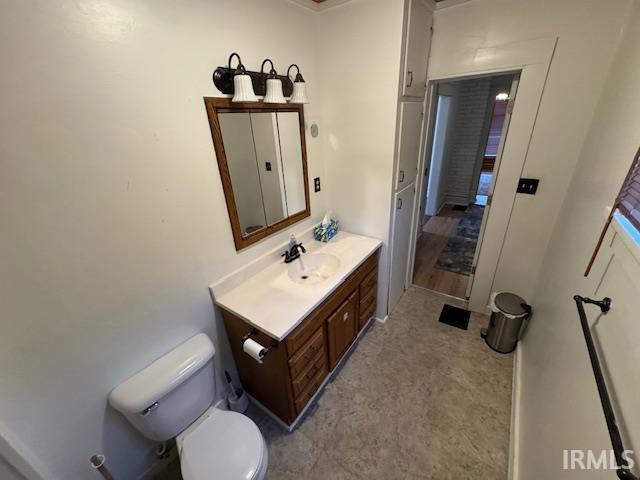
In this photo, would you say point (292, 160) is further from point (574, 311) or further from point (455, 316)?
point (455, 316)

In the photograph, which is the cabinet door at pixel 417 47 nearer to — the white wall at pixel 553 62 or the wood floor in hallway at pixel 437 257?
the white wall at pixel 553 62

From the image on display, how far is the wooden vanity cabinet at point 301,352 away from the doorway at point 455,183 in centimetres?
143

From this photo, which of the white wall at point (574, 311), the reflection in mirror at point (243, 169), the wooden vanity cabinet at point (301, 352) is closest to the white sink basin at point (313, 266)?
Answer: the wooden vanity cabinet at point (301, 352)

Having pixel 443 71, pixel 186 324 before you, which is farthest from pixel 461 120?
pixel 186 324

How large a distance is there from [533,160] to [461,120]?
338cm

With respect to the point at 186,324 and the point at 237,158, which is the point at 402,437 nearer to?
the point at 186,324

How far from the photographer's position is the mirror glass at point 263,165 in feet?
4.73

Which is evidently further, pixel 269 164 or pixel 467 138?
pixel 467 138

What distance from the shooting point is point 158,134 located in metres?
1.12

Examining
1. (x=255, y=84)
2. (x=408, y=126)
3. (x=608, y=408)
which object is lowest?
(x=608, y=408)

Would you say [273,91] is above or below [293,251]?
above

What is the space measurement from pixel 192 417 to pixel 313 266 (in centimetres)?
113

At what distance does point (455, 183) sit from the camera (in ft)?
16.5

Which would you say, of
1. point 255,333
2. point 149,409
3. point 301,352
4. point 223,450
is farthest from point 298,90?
point 223,450
